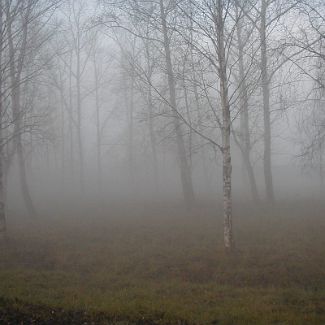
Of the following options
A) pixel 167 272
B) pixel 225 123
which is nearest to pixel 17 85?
pixel 225 123

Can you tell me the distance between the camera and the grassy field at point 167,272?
6336mm

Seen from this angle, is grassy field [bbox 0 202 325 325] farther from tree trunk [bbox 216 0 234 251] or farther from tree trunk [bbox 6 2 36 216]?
tree trunk [bbox 6 2 36 216]

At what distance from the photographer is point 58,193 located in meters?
31.6

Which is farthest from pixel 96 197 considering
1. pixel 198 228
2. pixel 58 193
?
pixel 198 228

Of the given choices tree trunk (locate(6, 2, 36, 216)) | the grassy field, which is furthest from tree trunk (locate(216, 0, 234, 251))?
tree trunk (locate(6, 2, 36, 216))

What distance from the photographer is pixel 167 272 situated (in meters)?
9.33

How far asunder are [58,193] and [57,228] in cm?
1688

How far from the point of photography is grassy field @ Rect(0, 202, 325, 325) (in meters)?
6.34

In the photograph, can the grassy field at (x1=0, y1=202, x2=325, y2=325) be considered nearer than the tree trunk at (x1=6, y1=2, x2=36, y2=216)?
Yes

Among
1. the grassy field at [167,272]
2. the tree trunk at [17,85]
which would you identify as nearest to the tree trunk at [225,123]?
the grassy field at [167,272]

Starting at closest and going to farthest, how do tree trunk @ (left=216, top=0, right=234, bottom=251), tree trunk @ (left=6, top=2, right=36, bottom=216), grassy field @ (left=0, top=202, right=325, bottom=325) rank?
grassy field @ (left=0, top=202, right=325, bottom=325) → tree trunk @ (left=216, top=0, right=234, bottom=251) → tree trunk @ (left=6, top=2, right=36, bottom=216)

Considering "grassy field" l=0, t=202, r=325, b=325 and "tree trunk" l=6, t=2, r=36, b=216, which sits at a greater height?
"tree trunk" l=6, t=2, r=36, b=216

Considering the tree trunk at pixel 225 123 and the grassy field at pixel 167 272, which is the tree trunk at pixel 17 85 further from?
the tree trunk at pixel 225 123

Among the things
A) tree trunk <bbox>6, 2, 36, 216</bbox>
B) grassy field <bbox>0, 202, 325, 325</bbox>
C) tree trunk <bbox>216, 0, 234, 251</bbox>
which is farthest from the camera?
tree trunk <bbox>6, 2, 36, 216</bbox>
